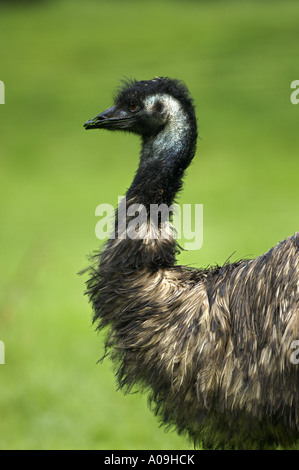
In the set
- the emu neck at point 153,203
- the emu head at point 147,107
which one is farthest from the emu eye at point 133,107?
the emu neck at point 153,203

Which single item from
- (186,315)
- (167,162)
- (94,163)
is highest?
(94,163)

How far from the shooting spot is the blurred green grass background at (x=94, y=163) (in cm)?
661

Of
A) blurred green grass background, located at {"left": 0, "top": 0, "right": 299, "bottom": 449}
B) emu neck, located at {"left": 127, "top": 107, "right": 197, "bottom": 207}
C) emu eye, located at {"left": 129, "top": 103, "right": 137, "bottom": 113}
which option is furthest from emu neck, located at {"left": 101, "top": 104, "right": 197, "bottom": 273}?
blurred green grass background, located at {"left": 0, "top": 0, "right": 299, "bottom": 449}

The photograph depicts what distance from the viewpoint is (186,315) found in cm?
323

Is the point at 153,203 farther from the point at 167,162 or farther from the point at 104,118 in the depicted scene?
the point at 104,118

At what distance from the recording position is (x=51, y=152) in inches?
598

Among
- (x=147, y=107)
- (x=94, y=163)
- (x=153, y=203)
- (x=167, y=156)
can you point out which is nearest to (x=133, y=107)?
(x=147, y=107)

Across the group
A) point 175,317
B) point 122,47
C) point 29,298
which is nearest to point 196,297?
point 175,317

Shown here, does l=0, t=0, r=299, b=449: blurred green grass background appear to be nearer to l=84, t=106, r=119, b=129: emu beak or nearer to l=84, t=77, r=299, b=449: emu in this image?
l=84, t=77, r=299, b=449: emu

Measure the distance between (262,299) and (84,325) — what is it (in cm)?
543

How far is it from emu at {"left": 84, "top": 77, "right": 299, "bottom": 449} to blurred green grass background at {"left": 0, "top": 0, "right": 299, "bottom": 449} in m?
2.09

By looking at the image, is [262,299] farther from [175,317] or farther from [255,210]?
[255,210]

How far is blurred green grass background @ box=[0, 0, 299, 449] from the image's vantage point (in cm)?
661

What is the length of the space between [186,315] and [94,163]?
37.8 feet
